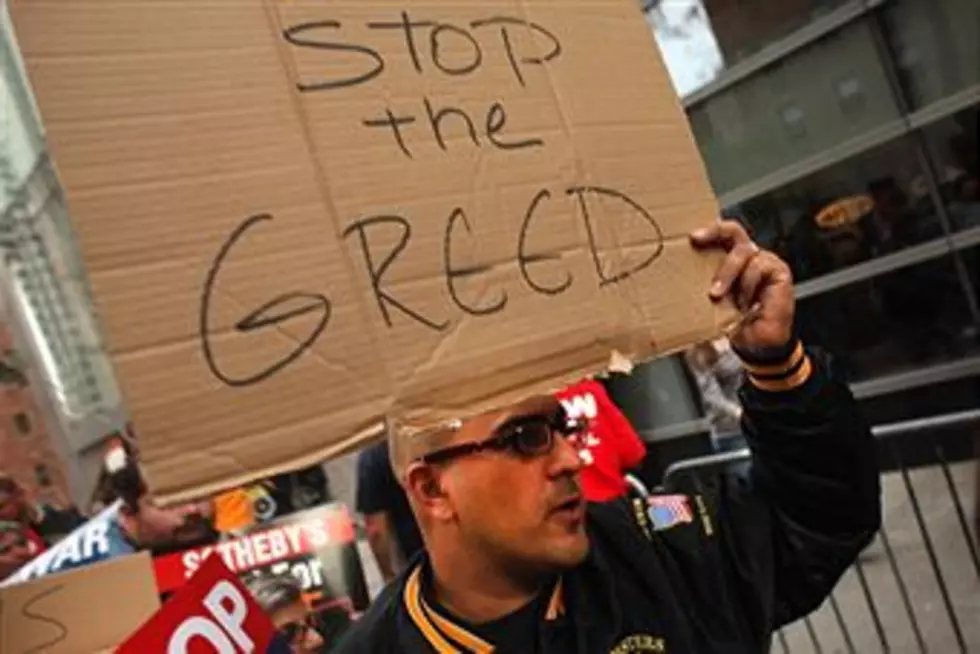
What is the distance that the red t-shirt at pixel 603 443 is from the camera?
4.41m

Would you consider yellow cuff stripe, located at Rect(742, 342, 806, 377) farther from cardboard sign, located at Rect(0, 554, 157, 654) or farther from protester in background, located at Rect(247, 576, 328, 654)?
protester in background, located at Rect(247, 576, 328, 654)

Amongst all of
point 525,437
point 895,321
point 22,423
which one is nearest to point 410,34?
point 525,437

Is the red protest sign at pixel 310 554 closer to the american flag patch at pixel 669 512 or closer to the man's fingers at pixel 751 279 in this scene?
the american flag patch at pixel 669 512

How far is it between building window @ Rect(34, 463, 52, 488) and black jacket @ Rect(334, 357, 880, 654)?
195 inches

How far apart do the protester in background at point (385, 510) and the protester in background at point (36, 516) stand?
1203 mm

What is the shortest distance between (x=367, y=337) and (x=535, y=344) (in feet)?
0.77

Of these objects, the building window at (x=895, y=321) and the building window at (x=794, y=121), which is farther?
the building window at (x=794, y=121)

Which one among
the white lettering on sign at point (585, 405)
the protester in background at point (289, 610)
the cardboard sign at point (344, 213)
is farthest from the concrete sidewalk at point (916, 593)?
the cardboard sign at point (344, 213)

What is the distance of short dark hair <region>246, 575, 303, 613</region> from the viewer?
4.05 metres

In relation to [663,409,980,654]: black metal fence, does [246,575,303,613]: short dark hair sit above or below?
above

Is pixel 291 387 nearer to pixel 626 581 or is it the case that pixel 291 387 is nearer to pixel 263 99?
pixel 263 99

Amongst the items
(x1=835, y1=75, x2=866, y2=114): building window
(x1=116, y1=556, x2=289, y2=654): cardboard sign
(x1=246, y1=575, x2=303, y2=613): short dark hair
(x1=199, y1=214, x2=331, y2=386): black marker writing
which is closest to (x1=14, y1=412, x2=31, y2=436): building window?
(x1=246, y1=575, x2=303, y2=613): short dark hair

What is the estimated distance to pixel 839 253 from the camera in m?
7.36

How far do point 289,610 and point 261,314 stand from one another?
3.01m
